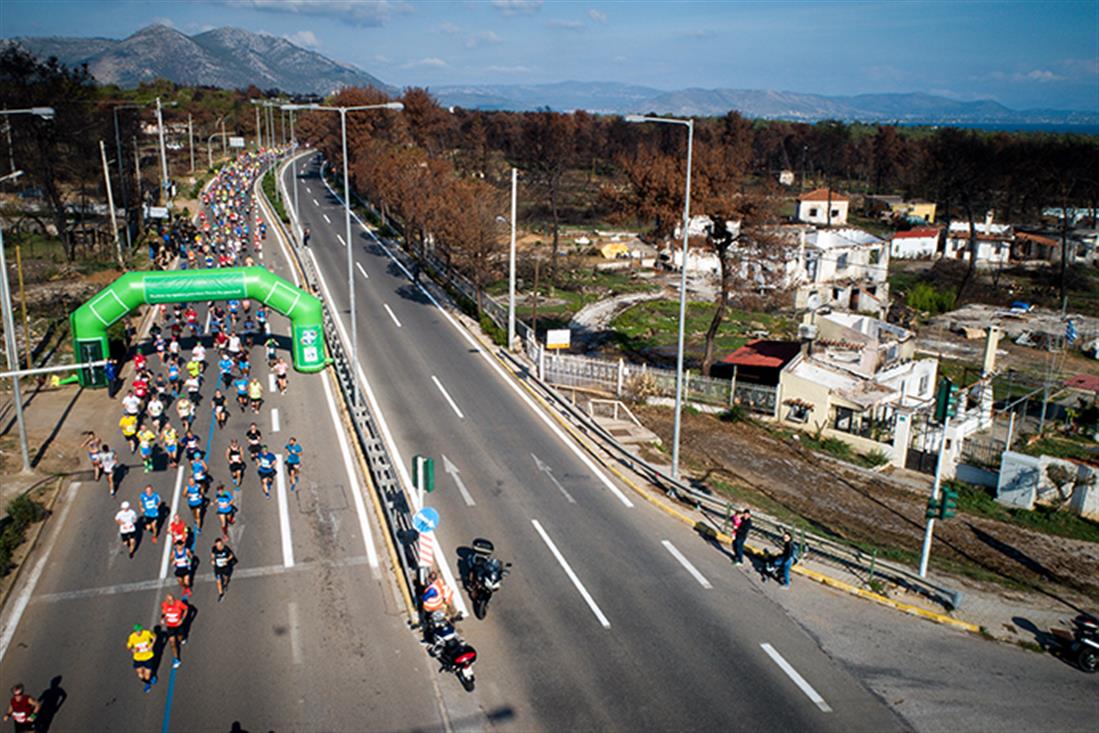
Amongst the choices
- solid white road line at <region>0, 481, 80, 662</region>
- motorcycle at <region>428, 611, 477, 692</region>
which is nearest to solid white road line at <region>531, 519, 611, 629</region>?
motorcycle at <region>428, 611, 477, 692</region>

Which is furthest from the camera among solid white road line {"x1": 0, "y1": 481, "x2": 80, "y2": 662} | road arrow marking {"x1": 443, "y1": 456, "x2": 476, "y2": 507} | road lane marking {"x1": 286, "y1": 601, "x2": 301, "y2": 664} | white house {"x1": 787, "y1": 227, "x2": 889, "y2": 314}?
white house {"x1": 787, "y1": 227, "x2": 889, "y2": 314}

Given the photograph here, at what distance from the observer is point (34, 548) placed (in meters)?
19.8

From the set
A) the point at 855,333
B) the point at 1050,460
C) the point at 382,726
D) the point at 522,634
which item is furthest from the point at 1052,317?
the point at 382,726

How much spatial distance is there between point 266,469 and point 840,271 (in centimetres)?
5406

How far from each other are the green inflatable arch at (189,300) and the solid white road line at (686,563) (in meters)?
19.1

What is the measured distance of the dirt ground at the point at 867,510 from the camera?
22125 millimetres

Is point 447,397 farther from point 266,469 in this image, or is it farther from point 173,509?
point 173,509

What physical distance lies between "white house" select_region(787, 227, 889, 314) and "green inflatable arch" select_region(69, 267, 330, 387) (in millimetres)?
36779

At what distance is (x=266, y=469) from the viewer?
74.7ft

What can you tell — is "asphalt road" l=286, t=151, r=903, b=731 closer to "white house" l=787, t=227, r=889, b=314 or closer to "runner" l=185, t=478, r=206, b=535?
"runner" l=185, t=478, r=206, b=535

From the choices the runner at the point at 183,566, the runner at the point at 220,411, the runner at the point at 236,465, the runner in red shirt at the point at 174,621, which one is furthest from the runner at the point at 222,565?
the runner at the point at 220,411

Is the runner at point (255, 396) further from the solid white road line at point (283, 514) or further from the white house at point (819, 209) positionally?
the white house at point (819, 209)

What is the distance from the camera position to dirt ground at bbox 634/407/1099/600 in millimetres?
22125

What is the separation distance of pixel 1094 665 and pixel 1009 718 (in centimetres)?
305
